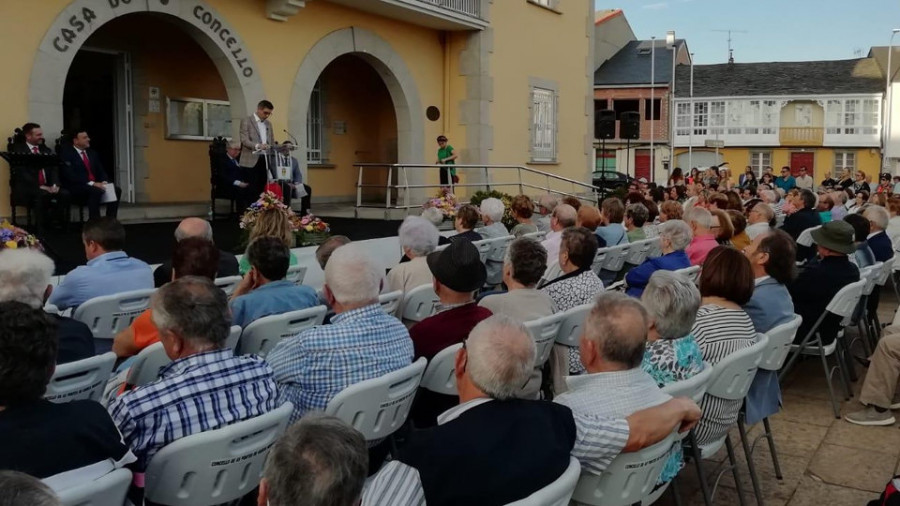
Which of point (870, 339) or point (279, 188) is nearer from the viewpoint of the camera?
point (870, 339)

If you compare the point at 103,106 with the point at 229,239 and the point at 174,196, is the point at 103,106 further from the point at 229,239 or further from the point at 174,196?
the point at 229,239

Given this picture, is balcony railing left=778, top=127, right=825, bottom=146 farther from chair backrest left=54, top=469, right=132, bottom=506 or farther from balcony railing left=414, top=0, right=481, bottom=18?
chair backrest left=54, top=469, right=132, bottom=506

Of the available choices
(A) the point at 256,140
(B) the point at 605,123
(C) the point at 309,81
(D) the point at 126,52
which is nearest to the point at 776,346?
(A) the point at 256,140

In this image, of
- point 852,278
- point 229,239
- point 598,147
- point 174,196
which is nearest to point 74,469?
point 852,278

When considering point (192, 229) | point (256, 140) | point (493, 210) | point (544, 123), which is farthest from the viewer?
point (544, 123)

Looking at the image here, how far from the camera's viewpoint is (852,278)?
5566 mm

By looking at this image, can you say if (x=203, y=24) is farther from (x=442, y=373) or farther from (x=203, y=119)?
(x=442, y=373)

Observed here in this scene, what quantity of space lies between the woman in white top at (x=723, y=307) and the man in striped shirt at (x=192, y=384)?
6.75 ft

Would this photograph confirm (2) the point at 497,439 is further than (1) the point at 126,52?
No

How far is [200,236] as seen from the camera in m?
4.96

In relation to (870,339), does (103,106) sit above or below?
above

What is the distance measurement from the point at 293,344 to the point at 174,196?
433 inches

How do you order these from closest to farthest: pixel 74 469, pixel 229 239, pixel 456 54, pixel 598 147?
pixel 74 469 → pixel 229 239 → pixel 456 54 → pixel 598 147

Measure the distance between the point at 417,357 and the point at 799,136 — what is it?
48.2 meters
